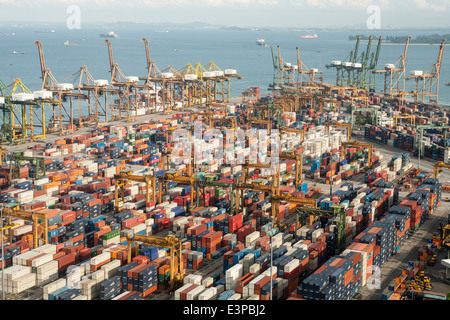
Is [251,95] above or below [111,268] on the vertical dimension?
above

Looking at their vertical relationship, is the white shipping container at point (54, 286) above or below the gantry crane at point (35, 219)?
below

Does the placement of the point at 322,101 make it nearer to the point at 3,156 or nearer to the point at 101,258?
the point at 3,156

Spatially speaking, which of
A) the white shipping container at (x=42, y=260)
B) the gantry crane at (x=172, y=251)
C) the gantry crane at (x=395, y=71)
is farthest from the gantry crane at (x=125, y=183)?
the gantry crane at (x=395, y=71)

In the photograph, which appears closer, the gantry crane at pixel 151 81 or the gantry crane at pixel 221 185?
the gantry crane at pixel 221 185

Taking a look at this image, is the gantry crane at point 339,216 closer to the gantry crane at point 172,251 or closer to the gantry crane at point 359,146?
the gantry crane at point 172,251

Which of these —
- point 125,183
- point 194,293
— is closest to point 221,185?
point 125,183

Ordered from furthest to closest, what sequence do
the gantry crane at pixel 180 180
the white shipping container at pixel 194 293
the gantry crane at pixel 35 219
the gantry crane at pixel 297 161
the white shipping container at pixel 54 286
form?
the gantry crane at pixel 297 161 → the gantry crane at pixel 180 180 → the gantry crane at pixel 35 219 → the white shipping container at pixel 54 286 → the white shipping container at pixel 194 293
